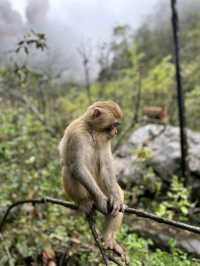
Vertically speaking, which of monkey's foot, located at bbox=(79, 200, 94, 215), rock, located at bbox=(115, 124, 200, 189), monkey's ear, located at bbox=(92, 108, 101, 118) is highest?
monkey's ear, located at bbox=(92, 108, 101, 118)

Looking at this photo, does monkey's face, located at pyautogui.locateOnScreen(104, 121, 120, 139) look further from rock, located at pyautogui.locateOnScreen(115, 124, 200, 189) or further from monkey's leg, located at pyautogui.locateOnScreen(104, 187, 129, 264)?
rock, located at pyautogui.locateOnScreen(115, 124, 200, 189)

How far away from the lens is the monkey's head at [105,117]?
10.5ft

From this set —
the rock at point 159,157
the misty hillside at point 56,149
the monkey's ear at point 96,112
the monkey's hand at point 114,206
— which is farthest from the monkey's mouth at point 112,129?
the rock at point 159,157

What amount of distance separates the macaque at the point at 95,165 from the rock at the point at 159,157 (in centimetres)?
372

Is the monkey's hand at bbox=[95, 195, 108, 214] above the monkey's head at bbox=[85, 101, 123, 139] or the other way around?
the other way around

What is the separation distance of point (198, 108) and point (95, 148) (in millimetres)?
9226

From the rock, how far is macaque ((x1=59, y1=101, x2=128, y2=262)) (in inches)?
146

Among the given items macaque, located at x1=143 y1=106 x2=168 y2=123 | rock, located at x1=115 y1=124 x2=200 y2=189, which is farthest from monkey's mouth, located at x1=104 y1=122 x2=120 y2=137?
macaque, located at x1=143 y1=106 x2=168 y2=123

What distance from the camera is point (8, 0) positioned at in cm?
503

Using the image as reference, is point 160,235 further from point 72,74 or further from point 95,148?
point 72,74

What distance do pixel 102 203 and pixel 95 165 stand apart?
1.35 feet

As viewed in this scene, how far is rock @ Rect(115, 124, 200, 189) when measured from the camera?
745 centimetres

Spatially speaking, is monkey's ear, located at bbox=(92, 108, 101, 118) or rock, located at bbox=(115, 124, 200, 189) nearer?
monkey's ear, located at bbox=(92, 108, 101, 118)

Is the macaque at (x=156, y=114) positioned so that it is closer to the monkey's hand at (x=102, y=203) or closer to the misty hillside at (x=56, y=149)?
the misty hillside at (x=56, y=149)
